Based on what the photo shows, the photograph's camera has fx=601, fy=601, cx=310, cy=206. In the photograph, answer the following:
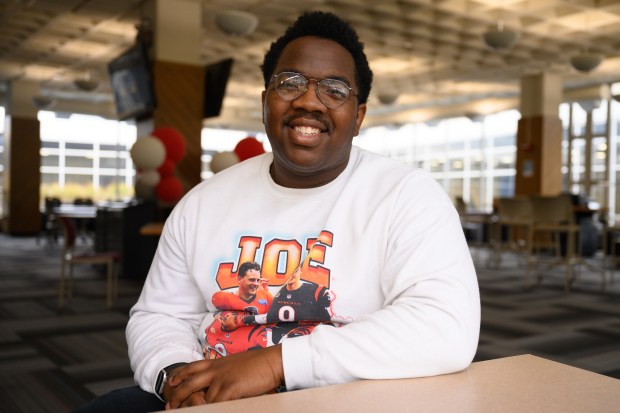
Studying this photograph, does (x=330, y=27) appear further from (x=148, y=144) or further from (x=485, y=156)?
(x=485, y=156)

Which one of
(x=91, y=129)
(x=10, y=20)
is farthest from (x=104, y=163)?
(x=10, y=20)

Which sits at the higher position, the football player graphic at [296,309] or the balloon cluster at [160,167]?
the balloon cluster at [160,167]

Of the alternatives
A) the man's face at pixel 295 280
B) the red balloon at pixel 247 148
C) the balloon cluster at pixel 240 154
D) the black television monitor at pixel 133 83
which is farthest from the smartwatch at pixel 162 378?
the black television monitor at pixel 133 83

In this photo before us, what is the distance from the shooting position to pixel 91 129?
16438 millimetres

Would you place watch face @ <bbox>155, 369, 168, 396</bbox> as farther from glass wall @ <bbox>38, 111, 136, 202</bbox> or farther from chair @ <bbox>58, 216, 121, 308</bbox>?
glass wall @ <bbox>38, 111, 136, 202</bbox>

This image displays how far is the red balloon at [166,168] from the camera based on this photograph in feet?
21.5

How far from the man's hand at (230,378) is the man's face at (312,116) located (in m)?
0.40

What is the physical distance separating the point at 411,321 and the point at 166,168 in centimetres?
593

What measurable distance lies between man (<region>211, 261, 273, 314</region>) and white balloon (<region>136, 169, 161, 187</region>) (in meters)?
5.39

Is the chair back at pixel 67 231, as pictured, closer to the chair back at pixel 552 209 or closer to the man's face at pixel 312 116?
the man's face at pixel 312 116

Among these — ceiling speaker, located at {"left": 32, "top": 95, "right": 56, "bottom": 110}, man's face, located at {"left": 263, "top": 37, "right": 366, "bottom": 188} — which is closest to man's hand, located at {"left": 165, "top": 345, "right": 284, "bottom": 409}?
man's face, located at {"left": 263, "top": 37, "right": 366, "bottom": 188}

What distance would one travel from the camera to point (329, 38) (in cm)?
119

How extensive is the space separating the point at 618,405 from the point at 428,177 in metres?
0.55

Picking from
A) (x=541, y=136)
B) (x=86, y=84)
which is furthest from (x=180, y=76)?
(x=541, y=136)
